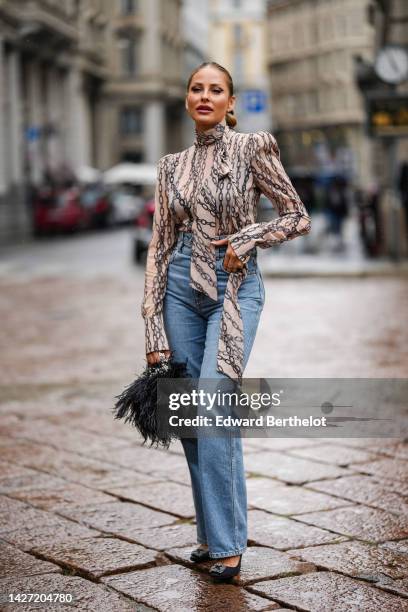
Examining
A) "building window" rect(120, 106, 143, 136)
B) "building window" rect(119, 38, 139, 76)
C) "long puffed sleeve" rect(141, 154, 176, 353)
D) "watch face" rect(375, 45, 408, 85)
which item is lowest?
"long puffed sleeve" rect(141, 154, 176, 353)

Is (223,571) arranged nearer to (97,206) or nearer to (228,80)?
(228,80)

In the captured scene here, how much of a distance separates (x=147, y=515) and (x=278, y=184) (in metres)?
1.59

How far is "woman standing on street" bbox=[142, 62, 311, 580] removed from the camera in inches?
161

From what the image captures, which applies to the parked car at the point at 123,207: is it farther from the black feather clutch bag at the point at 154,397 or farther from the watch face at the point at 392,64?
the black feather clutch bag at the point at 154,397

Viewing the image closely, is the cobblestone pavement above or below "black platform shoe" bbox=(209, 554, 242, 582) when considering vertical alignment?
below

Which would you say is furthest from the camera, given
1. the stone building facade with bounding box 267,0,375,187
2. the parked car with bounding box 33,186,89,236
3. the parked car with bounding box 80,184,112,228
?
the stone building facade with bounding box 267,0,375,187

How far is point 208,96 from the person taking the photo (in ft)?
13.7

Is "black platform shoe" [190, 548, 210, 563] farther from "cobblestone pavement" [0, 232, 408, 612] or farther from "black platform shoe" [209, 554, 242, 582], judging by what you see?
"black platform shoe" [209, 554, 242, 582]

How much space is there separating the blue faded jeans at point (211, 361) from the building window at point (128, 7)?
74.0 meters

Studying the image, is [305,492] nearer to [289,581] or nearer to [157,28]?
[289,581]

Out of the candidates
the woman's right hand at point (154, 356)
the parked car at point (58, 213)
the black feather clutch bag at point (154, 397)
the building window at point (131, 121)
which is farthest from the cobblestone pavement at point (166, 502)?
the building window at point (131, 121)

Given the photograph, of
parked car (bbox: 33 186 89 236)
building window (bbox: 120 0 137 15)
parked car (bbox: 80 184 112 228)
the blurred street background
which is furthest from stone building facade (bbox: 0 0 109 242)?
building window (bbox: 120 0 137 15)

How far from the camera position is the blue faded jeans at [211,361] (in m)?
4.09

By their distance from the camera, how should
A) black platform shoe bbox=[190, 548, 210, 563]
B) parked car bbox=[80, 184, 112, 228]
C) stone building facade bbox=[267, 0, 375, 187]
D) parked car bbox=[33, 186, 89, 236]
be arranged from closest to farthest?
black platform shoe bbox=[190, 548, 210, 563] → parked car bbox=[33, 186, 89, 236] → parked car bbox=[80, 184, 112, 228] → stone building facade bbox=[267, 0, 375, 187]
